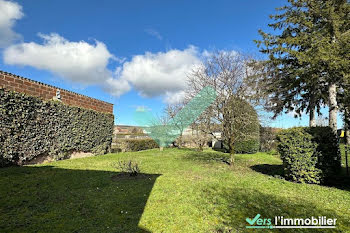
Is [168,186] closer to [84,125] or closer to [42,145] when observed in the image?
[42,145]

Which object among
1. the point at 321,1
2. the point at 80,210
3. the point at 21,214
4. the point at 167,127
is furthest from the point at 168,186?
the point at 167,127

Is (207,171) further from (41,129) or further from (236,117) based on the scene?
(41,129)

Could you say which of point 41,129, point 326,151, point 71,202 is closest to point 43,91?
point 41,129

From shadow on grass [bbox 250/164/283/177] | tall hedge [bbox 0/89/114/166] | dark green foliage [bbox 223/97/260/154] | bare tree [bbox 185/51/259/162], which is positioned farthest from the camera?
bare tree [bbox 185/51/259/162]

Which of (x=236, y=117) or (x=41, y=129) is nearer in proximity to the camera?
(x=236, y=117)

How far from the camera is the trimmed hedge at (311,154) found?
5.12 m

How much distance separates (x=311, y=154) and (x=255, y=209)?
2904 millimetres

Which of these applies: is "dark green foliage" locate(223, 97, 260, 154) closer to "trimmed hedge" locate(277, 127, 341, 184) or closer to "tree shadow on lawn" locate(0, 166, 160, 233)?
"trimmed hedge" locate(277, 127, 341, 184)

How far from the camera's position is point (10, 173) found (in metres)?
5.94

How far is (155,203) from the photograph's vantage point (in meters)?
3.74

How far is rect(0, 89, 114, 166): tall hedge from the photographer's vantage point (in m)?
6.88

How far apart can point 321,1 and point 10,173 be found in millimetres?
15651

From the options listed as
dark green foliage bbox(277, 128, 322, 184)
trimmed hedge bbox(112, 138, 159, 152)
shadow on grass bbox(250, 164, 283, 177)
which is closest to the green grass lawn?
dark green foliage bbox(277, 128, 322, 184)

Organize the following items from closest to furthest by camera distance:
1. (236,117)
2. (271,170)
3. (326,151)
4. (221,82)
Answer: (326,151), (271,170), (236,117), (221,82)
